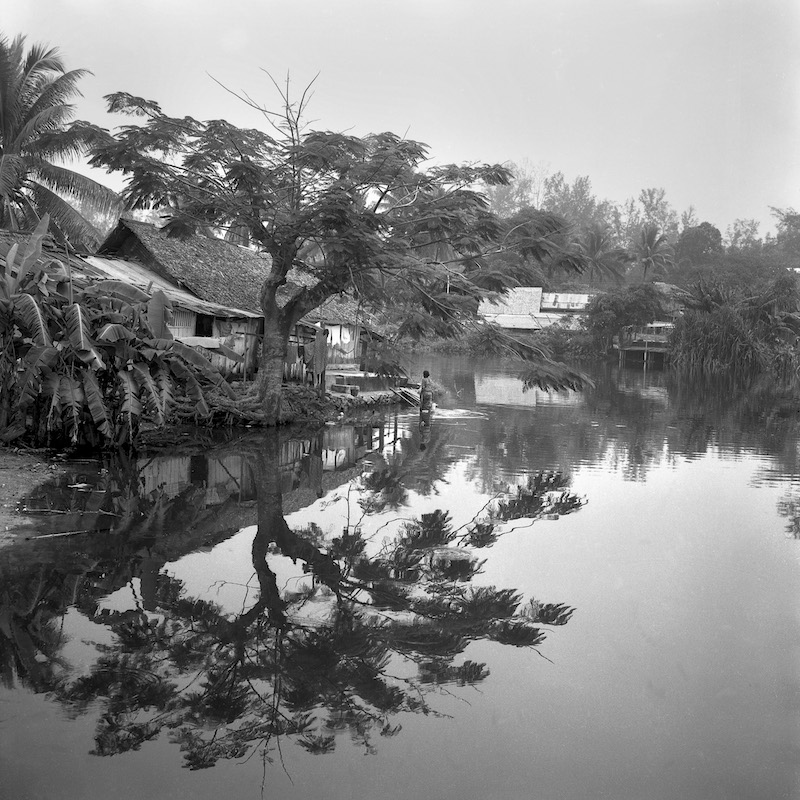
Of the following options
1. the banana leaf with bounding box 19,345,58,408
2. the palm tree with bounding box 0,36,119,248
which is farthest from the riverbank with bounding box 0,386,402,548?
the palm tree with bounding box 0,36,119,248

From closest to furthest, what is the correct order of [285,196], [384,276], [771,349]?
1. [285,196]
2. [384,276]
3. [771,349]

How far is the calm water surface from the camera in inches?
169

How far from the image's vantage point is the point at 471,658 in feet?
18.7

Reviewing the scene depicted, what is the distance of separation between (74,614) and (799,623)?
5.52m

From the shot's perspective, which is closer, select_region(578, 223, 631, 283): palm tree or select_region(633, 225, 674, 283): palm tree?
select_region(633, 225, 674, 283): palm tree

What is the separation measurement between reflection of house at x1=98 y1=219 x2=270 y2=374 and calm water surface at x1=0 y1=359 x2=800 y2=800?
20.8 feet

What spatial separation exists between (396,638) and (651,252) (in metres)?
50.8

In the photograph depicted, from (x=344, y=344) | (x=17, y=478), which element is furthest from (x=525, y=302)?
(x=17, y=478)

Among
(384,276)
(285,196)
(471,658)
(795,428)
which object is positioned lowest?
(471,658)

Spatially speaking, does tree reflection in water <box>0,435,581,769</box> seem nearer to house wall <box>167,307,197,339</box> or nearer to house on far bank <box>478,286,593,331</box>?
house wall <box>167,307,197,339</box>

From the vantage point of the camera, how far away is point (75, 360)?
37.6 ft

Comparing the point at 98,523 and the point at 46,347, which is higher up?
the point at 46,347

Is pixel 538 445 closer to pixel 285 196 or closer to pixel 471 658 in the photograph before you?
pixel 285 196

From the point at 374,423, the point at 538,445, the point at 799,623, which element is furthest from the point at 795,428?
the point at 799,623
